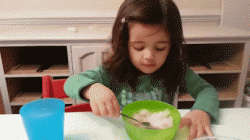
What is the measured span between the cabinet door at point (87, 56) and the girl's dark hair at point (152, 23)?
55cm

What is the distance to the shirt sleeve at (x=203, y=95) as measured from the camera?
23.1 inches

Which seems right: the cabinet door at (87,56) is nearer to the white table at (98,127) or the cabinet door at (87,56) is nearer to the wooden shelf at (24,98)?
the wooden shelf at (24,98)

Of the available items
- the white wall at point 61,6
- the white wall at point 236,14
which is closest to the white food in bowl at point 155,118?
the white wall at point 61,6

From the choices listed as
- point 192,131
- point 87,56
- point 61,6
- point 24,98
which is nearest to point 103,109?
point 192,131

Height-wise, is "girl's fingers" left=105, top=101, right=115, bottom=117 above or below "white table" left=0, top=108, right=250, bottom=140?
above

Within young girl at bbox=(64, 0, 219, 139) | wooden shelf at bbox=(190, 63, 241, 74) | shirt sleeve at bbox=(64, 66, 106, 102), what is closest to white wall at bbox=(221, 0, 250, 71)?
wooden shelf at bbox=(190, 63, 241, 74)

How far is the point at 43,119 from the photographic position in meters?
0.39

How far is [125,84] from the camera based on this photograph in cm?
88

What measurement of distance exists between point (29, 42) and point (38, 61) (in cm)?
40

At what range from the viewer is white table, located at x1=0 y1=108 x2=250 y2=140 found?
49cm

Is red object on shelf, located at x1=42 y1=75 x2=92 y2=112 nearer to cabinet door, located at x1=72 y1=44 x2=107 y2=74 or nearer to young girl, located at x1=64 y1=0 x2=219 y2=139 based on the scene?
young girl, located at x1=64 y1=0 x2=219 y2=139

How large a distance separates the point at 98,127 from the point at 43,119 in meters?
0.18

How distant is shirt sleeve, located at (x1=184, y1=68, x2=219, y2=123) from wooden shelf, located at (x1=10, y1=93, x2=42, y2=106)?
4.14ft

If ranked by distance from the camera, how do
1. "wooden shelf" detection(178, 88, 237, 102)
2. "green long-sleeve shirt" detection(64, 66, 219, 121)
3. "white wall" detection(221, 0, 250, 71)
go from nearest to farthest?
"green long-sleeve shirt" detection(64, 66, 219, 121)
"wooden shelf" detection(178, 88, 237, 102)
"white wall" detection(221, 0, 250, 71)
